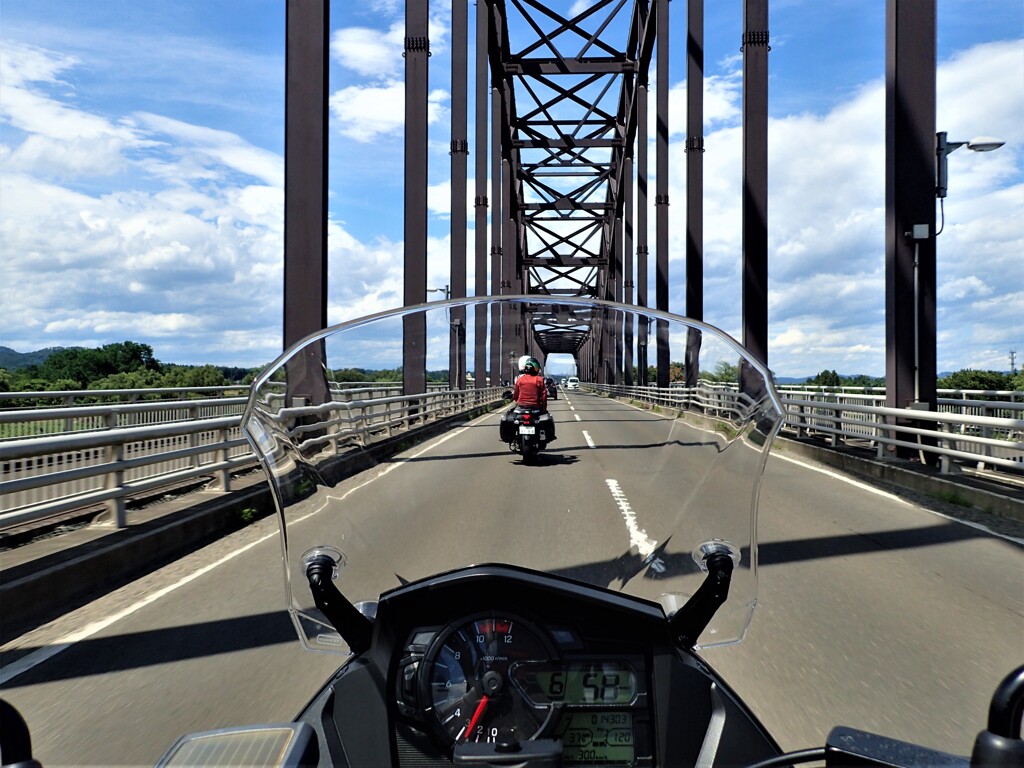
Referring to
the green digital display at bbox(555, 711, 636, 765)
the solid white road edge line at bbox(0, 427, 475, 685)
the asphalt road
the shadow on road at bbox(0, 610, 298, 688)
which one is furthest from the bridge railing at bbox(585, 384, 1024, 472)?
the solid white road edge line at bbox(0, 427, 475, 685)

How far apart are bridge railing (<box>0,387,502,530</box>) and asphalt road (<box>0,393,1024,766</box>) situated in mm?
125

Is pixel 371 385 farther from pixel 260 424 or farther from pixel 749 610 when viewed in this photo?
pixel 749 610

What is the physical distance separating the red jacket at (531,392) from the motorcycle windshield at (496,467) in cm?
3

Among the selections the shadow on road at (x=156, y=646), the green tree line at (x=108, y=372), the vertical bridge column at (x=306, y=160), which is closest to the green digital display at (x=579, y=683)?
the shadow on road at (x=156, y=646)

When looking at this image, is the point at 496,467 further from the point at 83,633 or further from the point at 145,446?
the point at 145,446

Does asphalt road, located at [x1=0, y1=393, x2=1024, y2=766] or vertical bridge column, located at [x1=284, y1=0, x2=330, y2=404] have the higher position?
vertical bridge column, located at [x1=284, y1=0, x2=330, y2=404]

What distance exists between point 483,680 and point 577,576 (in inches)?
11.6

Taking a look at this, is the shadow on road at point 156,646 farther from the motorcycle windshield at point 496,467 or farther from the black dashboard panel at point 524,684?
the black dashboard panel at point 524,684

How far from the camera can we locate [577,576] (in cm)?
174

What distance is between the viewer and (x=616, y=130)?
49.7 metres

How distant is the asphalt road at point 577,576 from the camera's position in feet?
5.87

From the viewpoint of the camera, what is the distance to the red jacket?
192 cm

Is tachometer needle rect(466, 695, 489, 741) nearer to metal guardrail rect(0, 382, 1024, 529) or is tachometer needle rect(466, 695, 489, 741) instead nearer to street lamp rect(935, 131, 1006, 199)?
metal guardrail rect(0, 382, 1024, 529)

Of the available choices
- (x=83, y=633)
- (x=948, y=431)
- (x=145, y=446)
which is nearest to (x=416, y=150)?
(x=145, y=446)
